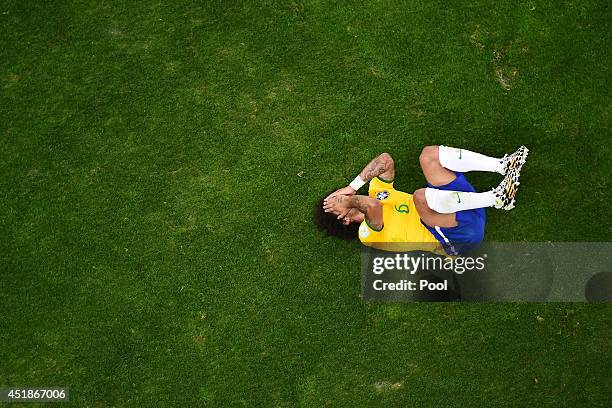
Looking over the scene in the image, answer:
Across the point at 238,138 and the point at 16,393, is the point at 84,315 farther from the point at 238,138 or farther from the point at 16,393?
the point at 238,138

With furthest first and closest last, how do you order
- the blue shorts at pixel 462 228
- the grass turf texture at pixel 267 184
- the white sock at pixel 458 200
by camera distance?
1. the grass turf texture at pixel 267 184
2. the blue shorts at pixel 462 228
3. the white sock at pixel 458 200

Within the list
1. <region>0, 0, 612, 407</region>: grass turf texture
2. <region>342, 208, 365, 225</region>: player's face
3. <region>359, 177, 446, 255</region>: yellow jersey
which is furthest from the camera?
<region>0, 0, 612, 407</region>: grass turf texture

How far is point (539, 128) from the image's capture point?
737 centimetres

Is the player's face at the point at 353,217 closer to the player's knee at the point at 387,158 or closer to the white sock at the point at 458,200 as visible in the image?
the player's knee at the point at 387,158

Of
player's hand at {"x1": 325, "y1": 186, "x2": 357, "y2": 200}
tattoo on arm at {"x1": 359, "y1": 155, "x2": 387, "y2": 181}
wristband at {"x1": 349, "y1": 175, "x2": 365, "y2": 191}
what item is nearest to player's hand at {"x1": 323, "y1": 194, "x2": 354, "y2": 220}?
player's hand at {"x1": 325, "y1": 186, "x2": 357, "y2": 200}

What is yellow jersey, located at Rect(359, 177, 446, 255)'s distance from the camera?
22.5 feet

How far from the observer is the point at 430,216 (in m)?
6.64

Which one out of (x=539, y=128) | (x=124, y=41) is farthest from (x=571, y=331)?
(x=124, y=41)

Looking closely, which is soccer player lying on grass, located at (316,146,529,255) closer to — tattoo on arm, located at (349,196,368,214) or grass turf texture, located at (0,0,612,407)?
tattoo on arm, located at (349,196,368,214)

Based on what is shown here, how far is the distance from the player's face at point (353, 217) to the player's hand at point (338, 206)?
0.17 feet

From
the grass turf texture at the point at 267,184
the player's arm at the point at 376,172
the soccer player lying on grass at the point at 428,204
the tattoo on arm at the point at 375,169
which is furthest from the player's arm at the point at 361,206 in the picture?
the grass turf texture at the point at 267,184

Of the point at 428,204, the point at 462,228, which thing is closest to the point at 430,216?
the point at 428,204

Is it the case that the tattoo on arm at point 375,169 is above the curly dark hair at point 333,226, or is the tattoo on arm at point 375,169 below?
above

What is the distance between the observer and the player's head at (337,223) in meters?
6.82
